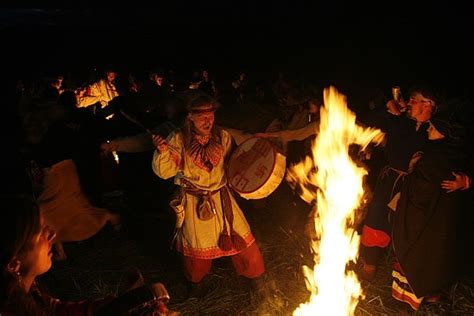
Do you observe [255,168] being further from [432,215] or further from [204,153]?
[432,215]

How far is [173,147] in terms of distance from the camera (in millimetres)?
3826

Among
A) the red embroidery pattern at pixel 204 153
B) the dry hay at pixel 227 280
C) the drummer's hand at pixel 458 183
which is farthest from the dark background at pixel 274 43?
the red embroidery pattern at pixel 204 153

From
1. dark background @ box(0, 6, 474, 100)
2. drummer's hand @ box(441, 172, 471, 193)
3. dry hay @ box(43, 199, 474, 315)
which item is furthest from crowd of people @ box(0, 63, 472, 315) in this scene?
dark background @ box(0, 6, 474, 100)

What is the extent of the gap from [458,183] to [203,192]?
2.13m

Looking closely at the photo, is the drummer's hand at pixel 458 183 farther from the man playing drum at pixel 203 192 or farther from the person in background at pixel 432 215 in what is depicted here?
the man playing drum at pixel 203 192

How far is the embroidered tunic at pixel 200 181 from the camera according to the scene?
3.85 metres

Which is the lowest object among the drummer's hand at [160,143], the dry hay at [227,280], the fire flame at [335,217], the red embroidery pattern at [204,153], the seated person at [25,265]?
the dry hay at [227,280]

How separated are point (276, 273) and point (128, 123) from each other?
3137mm

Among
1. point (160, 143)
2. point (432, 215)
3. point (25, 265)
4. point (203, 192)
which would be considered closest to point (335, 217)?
point (432, 215)

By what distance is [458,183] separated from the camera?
11.8 ft

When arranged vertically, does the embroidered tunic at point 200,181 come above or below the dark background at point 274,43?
above

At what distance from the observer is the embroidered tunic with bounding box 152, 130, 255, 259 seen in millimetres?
3846

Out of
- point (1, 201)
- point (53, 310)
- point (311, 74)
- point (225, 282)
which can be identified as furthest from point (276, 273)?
point (311, 74)

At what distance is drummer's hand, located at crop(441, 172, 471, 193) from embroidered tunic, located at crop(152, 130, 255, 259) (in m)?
1.77
